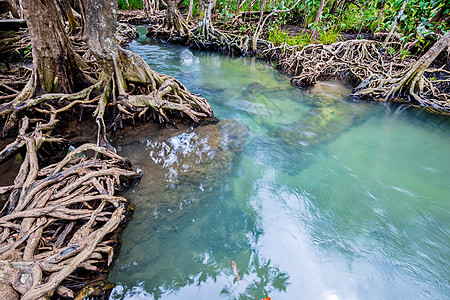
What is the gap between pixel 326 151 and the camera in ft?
15.3

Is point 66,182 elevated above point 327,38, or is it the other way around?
point 327,38

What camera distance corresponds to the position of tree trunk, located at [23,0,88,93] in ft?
11.6

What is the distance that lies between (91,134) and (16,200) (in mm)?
1883

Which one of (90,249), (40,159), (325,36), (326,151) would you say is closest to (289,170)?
(326,151)

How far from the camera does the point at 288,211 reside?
330 centimetres

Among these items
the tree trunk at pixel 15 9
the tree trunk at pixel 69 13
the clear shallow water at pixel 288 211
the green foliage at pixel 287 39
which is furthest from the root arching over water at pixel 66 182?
the green foliage at pixel 287 39

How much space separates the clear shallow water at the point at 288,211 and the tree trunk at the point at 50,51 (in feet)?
5.62

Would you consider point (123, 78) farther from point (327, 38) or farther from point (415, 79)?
point (327, 38)

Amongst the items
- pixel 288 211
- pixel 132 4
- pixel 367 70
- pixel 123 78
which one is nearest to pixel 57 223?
pixel 288 211

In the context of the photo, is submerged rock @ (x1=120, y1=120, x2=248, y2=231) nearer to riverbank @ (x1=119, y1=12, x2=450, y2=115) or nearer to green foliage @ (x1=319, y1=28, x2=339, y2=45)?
riverbank @ (x1=119, y1=12, x2=450, y2=115)

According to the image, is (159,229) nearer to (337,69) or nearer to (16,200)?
(16,200)

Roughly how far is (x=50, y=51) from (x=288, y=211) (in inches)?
198

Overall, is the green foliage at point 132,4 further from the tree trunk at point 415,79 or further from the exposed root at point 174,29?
the tree trunk at point 415,79

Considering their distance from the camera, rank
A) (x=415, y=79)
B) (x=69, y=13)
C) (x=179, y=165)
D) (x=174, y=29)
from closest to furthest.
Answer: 1. (x=179, y=165)
2. (x=415, y=79)
3. (x=69, y=13)
4. (x=174, y=29)
